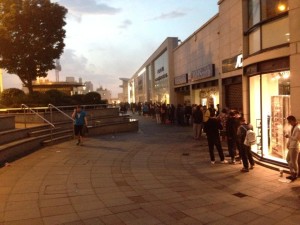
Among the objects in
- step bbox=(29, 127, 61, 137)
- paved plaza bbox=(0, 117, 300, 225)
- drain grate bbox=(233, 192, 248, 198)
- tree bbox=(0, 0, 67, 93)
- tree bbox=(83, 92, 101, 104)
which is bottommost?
drain grate bbox=(233, 192, 248, 198)

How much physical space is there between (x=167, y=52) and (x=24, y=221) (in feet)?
103

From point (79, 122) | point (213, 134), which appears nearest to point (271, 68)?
point (213, 134)

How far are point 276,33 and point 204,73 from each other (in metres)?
12.7

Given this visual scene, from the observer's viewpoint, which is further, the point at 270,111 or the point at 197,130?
the point at 197,130

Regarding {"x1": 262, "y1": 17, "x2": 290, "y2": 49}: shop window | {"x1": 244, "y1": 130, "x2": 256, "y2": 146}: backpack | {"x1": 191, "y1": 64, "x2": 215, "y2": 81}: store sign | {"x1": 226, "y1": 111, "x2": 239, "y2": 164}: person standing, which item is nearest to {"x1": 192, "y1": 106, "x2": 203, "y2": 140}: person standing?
{"x1": 191, "y1": 64, "x2": 215, "y2": 81}: store sign

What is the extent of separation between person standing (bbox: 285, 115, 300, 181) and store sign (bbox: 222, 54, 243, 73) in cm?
797

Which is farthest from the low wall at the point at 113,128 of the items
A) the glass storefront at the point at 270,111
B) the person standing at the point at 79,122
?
the glass storefront at the point at 270,111

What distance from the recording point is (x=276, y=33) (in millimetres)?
10016

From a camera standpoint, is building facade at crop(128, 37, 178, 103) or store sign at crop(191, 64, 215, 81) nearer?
store sign at crop(191, 64, 215, 81)

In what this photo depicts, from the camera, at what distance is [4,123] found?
42.4ft

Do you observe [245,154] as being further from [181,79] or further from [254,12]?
[181,79]

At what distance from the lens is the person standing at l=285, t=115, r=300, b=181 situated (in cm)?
823

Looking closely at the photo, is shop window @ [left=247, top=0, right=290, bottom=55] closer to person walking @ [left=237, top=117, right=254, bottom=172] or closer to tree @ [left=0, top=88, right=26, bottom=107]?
person walking @ [left=237, top=117, right=254, bottom=172]

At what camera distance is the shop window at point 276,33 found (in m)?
9.59
